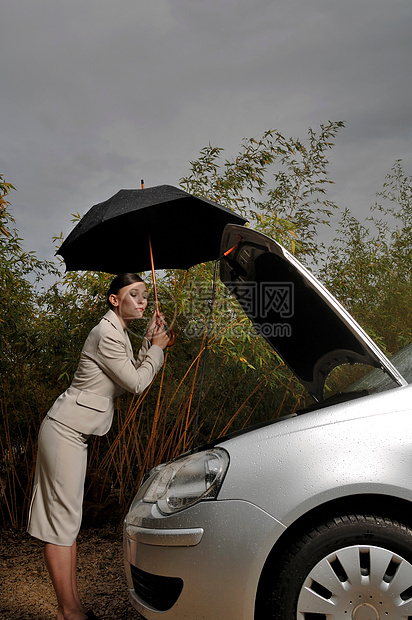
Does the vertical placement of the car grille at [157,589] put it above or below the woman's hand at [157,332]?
below

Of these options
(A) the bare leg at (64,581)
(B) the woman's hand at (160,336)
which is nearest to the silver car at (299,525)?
(A) the bare leg at (64,581)

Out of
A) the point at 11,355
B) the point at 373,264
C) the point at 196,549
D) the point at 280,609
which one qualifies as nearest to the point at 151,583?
the point at 196,549

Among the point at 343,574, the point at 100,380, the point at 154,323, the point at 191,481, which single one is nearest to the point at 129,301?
the point at 154,323

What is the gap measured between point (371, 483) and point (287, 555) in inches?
11.7

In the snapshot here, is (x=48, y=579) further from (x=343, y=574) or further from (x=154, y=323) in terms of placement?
(x=343, y=574)

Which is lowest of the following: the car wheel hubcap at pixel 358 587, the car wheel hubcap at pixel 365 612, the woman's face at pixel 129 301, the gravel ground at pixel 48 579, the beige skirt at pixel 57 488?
the gravel ground at pixel 48 579

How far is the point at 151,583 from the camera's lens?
5.27 feet

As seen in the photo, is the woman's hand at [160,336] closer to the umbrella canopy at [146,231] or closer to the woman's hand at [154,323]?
the woman's hand at [154,323]

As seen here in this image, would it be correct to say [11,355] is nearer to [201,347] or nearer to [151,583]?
[201,347]

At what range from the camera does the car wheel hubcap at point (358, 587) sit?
4.64 ft

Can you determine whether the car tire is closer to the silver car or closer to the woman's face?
the silver car

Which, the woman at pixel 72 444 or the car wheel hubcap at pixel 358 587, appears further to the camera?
the woman at pixel 72 444

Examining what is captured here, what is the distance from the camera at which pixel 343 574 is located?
4.74ft

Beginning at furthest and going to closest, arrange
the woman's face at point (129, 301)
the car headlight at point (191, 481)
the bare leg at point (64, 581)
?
the woman's face at point (129, 301)
the bare leg at point (64, 581)
the car headlight at point (191, 481)
